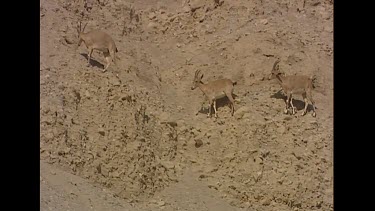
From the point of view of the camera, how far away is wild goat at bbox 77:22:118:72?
29.2ft

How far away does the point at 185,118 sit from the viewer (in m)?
8.97

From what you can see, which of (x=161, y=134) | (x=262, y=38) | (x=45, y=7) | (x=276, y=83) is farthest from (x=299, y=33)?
(x=45, y=7)

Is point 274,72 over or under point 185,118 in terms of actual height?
over

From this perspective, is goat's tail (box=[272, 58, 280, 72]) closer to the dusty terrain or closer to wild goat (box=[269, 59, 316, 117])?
the dusty terrain

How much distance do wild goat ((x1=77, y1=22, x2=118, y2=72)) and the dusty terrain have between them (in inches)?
6.8

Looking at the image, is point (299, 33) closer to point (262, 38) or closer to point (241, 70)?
point (262, 38)

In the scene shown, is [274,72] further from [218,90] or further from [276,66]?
[218,90]

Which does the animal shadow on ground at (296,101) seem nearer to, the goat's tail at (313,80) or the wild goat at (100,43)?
the goat's tail at (313,80)

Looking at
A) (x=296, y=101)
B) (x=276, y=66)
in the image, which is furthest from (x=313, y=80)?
(x=276, y=66)

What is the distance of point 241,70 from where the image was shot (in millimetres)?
9648

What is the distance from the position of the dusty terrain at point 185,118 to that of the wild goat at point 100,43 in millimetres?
173

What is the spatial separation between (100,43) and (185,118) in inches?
78.8

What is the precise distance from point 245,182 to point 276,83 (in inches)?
89.4

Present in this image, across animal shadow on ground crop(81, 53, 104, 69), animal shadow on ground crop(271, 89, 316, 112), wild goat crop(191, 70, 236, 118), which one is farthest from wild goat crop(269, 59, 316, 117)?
animal shadow on ground crop(81, 53, 104, 69)
